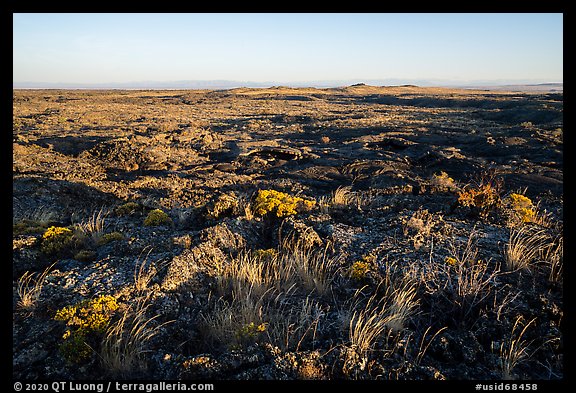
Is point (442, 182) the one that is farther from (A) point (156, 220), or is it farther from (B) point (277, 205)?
(A) point (156, 220)

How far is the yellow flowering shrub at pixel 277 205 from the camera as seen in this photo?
6641 mm

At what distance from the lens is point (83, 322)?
133 inches

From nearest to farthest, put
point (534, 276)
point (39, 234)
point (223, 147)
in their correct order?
point (534, 276) < point (39, 234) < point (223, 147)

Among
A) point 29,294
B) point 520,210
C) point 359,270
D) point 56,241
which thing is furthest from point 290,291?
point 520,210

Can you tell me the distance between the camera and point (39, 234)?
231 inches

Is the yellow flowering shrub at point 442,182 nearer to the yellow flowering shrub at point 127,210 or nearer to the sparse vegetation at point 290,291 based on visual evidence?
the sparse vegetation at point 290,291

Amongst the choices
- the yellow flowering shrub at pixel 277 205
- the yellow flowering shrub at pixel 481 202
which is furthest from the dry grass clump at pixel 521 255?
the yellow flowering shrub at pixel 277 205

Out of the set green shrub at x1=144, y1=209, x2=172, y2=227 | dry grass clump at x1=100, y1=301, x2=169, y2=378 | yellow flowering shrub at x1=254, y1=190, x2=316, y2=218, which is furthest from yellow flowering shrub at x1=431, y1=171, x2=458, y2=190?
dry grass clump at x1=100, y1=301, x2=169, y2=378

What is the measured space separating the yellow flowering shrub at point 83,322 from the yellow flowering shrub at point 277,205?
3450 mm
